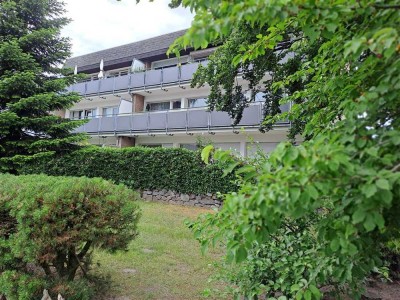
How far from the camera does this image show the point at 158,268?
5.04 metres

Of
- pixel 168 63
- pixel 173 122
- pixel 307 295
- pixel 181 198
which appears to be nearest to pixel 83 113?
pixel 168 63

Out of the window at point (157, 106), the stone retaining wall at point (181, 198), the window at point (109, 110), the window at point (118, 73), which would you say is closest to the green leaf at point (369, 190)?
the stone retaining wall at point (181, 198)

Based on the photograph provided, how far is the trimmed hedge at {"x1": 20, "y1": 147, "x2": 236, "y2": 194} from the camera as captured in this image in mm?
12625

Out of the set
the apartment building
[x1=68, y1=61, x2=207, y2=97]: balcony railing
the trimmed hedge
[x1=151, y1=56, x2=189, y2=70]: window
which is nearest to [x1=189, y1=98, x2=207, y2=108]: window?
the apartment building

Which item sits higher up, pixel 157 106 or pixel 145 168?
pixel 157 106

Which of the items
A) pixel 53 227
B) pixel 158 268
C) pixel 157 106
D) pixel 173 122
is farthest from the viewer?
pixel 157 106

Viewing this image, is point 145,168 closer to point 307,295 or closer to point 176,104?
point 176,104

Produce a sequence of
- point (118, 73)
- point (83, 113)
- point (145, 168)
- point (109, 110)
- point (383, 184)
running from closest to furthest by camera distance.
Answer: point (383, 184), point (145, 168), point (109, 110), point (118, 73), point (83, 113)

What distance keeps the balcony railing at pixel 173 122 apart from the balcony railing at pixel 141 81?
6.52ft

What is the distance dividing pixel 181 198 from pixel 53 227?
10.3 metres

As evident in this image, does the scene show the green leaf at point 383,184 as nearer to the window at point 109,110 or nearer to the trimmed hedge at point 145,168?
the trimmed hedge at point 145,168

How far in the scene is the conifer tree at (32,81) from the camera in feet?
35.8

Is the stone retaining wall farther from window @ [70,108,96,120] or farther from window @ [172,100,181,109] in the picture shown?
window @ [70,108,96,120]

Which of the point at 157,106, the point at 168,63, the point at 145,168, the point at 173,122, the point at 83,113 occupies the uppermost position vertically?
the point at 168,63
